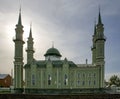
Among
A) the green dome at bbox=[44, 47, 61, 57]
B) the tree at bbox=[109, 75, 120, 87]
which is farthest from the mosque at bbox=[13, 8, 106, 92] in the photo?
the tree at bbox=[109, 75, 120, 87]

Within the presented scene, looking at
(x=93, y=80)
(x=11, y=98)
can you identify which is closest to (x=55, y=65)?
(x=93, y=80)

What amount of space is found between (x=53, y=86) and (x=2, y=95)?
26257 mm

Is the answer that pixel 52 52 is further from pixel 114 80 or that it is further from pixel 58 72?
pixel 114 80

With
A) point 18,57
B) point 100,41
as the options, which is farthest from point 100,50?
point 18,57

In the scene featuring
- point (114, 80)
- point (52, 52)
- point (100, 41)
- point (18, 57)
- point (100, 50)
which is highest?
point (100, 41)

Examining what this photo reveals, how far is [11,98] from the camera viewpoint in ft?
171

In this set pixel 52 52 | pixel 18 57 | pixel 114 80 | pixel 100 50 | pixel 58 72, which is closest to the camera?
pixel 100 50

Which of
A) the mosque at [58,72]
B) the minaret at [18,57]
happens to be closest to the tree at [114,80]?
the mosque at [58,72]

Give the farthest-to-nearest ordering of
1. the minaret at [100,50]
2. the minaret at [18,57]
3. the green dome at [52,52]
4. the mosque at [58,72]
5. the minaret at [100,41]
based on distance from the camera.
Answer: the green dome at [52,52] → the minaret at [18,57] → the minaret at [100,41] → the mosque at [58,72] → the minaret at [100,50]

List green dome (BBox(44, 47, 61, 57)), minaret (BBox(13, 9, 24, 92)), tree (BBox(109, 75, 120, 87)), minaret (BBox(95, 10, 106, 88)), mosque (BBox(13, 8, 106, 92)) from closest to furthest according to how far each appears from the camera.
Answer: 1. minaret (BBox(95, 10, 106, 88))
2. mosque (BBox(13, 8, 106, 92))
3. minaret (BBox(13, 9, 24, 92))
4. green dome (BBox(44, 47, 61, 57))
5. tree (BBox(109, 75, 120, 87))

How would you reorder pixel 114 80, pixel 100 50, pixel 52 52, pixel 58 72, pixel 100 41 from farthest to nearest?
A: pixel 114 80, pixel 52 52, pixel 100 41, pixel 58 72, pixel 100 50

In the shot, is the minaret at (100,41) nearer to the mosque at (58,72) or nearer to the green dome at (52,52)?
the mosque at (58,72)

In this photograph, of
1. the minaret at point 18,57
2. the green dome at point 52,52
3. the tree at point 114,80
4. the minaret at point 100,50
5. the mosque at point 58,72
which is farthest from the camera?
the tree at point 114,80

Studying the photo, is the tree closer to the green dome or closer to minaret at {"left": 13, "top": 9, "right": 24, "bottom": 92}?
the green dome
